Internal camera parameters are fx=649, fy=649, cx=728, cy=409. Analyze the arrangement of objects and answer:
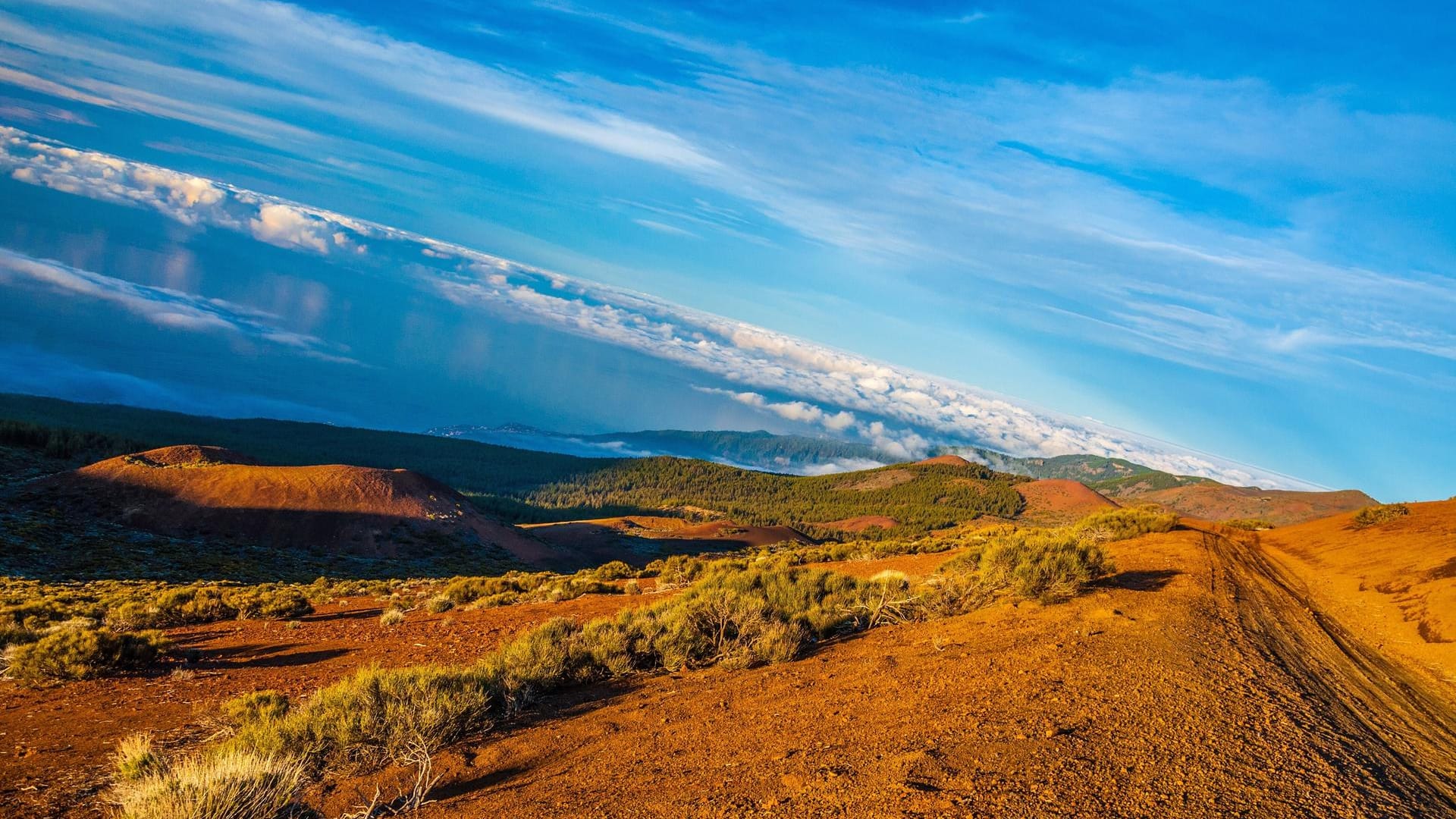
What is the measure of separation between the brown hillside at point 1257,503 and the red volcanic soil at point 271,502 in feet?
332

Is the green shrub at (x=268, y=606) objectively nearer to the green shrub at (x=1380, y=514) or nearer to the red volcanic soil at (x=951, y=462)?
the green shrub at (x=1380, y=514)

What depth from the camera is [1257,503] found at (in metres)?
128

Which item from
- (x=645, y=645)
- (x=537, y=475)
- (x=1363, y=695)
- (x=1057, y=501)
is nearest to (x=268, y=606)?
(x=645, y=645)

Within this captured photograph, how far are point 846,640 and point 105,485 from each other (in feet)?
177

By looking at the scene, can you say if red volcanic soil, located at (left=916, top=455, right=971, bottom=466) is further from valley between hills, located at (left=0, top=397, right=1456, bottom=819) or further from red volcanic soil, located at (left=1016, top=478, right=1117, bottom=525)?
valley between hills, located at (left=0, top=397, right=1456, bottom=819)

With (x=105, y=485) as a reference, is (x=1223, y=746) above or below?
above

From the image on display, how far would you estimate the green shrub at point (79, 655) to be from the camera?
1004 centimetres

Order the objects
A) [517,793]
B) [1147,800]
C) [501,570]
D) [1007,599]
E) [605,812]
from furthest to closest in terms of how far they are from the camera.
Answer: [501,570], [1007,599], [517,793], [605,812], [1147,800]

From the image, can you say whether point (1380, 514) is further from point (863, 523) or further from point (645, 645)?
point (863, 523)

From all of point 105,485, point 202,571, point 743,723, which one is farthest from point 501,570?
point 743,723

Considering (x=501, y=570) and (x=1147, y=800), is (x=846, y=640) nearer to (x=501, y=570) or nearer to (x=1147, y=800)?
(x=1147, y=800)

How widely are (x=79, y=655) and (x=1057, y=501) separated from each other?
137503 mm

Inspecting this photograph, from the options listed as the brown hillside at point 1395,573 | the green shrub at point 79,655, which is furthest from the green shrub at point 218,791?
the brown hillside at point 1395,573

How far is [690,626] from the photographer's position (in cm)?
1080
